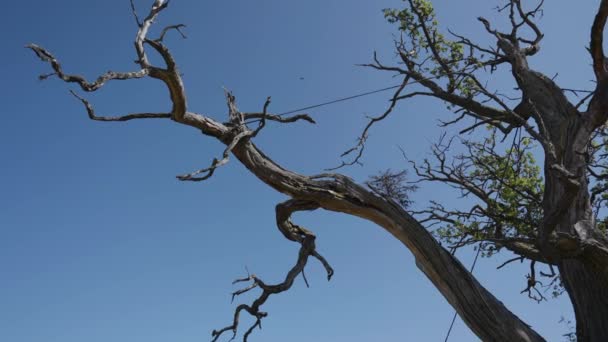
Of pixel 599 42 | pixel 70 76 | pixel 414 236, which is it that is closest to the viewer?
pixel 70 76

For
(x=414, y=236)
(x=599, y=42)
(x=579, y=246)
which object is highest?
(x=599, y=42)

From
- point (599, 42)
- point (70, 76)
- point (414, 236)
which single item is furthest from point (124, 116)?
point (599, 42)

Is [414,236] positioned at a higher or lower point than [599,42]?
lower

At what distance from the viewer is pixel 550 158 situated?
4633 millimetres

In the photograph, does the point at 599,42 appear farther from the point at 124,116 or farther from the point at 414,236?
the point at 124,116

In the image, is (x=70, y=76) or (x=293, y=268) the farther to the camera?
(x=293, y=268)

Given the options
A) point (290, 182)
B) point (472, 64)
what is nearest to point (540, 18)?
point (472, 64)

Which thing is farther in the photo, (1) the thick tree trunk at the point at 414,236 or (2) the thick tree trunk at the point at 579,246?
(1) the thick tree trunk at the point at 414,236

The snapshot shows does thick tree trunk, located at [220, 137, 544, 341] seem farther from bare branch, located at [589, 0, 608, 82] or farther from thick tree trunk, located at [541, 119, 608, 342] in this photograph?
bare branch, located at [589, 0, 608, 82]

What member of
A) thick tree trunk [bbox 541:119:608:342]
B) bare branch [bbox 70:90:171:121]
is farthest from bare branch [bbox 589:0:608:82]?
bare branch [bbox 70:90:171:121]

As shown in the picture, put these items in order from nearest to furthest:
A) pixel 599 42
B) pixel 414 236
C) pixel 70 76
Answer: pixel 70 76 → pixel 414 236 → pixel 599 42

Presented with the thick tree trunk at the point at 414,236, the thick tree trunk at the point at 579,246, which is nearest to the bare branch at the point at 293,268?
the thick tree trunk at the point at 414,236

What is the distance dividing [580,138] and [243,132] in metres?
3.41

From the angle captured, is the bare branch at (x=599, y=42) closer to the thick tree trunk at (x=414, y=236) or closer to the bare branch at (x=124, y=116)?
the thick tree trunk at (x=414, y=236)
